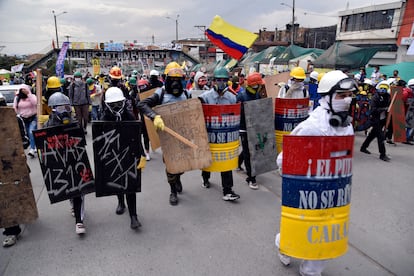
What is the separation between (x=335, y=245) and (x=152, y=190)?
123 inches

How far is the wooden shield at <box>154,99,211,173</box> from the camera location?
12.3 feet

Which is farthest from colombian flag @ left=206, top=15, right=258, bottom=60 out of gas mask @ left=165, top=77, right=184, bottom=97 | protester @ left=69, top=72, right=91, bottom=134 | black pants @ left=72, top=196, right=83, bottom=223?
protester @ left=69, top=72, right=91, bottom=134

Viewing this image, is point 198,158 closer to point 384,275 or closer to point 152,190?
point 152,190

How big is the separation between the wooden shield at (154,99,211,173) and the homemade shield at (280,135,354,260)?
5.76 feet

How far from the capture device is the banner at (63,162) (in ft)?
10.7

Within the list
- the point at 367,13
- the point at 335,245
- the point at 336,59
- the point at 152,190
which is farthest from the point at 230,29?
the point at 367,13

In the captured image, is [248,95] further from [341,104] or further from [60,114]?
[60,114]

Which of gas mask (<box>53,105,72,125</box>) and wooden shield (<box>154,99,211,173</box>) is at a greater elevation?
gas mask (<box>53,105,72,125</box>)

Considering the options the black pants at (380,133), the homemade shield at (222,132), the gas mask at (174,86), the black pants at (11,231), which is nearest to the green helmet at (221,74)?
the homemade shield at (222,132)

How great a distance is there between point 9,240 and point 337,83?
365 centimetres

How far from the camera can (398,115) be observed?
6754mm

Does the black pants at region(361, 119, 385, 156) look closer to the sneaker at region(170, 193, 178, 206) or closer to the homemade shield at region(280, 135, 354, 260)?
the sneaker at region(170, 193, 178, 206)

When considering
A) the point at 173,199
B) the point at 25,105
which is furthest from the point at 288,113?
the point at 25,105

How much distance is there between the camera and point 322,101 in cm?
246
